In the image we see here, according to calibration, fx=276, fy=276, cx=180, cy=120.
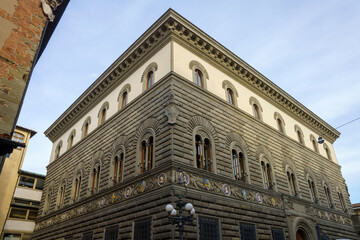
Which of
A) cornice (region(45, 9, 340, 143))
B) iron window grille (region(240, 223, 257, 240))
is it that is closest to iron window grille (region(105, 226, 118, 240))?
iron window grille (region(240, 223, 257, 240))

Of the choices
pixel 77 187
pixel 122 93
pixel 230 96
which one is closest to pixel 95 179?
pixel 77 187

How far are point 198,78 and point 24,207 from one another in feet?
65.8

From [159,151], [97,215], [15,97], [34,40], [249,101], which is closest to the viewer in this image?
[15,97]

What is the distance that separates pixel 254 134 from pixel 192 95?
17.6ft

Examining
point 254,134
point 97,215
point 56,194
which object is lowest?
point 97,215

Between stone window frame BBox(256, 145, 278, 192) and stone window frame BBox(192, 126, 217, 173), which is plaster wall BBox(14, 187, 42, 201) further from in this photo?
stone window frame BBox(256, 145, 278, 192)

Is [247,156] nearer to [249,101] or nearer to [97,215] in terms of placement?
[249,101]

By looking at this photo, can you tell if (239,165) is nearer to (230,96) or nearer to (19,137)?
(230,96)

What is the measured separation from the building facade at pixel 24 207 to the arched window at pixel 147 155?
16.6 m

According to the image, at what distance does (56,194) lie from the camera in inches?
827

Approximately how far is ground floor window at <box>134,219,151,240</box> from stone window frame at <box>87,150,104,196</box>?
5.10 metres

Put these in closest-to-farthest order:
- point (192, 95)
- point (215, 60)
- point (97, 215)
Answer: point (192, 95)
point (97, 215)
point (215, 60)

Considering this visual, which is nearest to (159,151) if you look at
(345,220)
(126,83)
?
(126,83)

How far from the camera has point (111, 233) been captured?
13.3 meters
